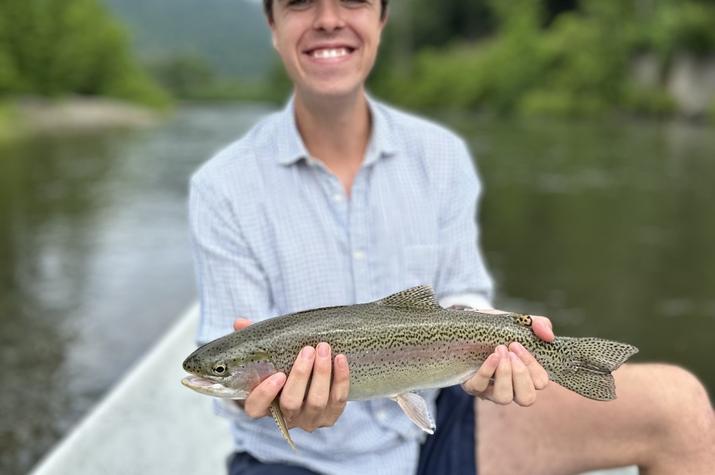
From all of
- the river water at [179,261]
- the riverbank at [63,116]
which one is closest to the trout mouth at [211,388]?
the river water at [179,261]

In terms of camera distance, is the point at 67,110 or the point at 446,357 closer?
the point at 446,357

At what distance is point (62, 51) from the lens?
49562 mm

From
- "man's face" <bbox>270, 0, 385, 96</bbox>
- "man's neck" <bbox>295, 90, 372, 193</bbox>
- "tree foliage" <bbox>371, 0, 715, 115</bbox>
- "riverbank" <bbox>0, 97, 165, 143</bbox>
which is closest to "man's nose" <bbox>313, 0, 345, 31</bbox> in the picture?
"man's face" <bbox>270, 0, 385, 96</bbox>

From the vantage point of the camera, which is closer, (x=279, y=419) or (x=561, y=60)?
(x=279, y=419)

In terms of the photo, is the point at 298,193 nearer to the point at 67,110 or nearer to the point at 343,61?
the point at 343,61

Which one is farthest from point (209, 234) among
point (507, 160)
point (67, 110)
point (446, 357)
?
point (67, 110)

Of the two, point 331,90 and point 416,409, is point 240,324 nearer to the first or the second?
point 416,409

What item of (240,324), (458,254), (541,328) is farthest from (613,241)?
(240,324)

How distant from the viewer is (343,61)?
2.69m

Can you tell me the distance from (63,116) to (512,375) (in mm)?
44248

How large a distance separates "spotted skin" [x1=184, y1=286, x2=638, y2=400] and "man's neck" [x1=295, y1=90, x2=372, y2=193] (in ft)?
2.29

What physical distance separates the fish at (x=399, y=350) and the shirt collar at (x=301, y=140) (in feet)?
2.31

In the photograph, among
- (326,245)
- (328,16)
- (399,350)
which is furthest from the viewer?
(326,245)

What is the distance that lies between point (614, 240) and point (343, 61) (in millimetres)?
10160
